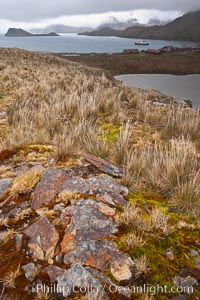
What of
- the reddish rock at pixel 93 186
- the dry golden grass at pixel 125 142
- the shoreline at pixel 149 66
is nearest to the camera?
the reddish rock at pixel 93 186

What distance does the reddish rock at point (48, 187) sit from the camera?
2.82m

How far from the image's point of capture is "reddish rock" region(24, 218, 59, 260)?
2.23 meters

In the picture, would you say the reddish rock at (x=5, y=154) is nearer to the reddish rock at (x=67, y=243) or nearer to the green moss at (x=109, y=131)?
the reddish rock at (x=67, y=243)

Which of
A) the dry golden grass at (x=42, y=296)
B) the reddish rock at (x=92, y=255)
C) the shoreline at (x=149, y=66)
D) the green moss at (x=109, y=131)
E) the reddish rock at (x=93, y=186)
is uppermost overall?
the reddish rock at (x=93, y=186)

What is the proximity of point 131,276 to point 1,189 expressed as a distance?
1.78 m

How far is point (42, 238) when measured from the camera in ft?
7.68

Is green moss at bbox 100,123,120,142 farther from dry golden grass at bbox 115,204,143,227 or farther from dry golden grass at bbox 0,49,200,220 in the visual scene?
dry golden grass at bbox 115,204,143,227

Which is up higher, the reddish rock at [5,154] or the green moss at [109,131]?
the reddish rock at [5,154]

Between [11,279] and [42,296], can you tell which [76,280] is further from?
[11,279]

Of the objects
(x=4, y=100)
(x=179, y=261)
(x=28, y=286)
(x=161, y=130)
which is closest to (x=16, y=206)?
(x=28, y=286)

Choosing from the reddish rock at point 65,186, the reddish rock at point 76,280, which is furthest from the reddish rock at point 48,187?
the reddish rock at point 76,280

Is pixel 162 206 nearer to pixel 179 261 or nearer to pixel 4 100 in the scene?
pixel 179 261

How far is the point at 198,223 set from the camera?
2.55 meters

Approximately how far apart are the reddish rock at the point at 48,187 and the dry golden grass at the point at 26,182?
0.08 meters
